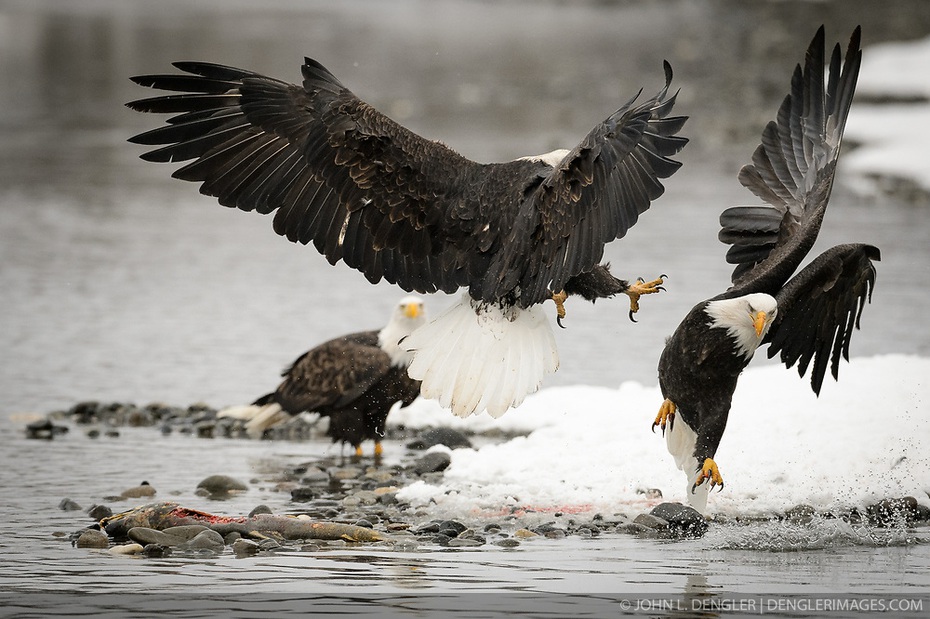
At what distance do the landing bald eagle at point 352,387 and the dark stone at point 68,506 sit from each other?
1.97 metres

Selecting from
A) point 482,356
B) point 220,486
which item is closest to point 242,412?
point 220,486

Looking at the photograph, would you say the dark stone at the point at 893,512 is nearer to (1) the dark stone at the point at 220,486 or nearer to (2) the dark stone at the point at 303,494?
(2) the dark stone at the point at 303,494

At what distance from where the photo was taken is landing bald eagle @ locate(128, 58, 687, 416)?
680 cm

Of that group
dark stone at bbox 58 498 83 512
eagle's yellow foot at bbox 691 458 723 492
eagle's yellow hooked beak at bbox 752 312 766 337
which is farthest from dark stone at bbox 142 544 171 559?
eagle's yellow hooked beak at bbox 752 312 766 337

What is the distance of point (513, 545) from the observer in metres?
6.41

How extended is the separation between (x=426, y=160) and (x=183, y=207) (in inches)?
495

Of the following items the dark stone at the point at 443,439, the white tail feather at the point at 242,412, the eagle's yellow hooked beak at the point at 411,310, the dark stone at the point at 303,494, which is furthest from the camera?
the white tail feather at the point at 242,412

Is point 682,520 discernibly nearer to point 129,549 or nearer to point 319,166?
point 319,166

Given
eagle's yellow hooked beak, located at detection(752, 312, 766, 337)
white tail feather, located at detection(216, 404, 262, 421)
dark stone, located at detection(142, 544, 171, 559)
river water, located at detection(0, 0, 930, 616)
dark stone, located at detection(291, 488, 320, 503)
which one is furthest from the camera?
white tail feather, located at detection(216, 404, 262, 421)

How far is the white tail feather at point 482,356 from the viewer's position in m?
Answer: 6.91

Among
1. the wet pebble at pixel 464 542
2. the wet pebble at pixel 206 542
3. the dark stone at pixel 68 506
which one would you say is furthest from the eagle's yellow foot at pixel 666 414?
the dark stone at pixel 68 506

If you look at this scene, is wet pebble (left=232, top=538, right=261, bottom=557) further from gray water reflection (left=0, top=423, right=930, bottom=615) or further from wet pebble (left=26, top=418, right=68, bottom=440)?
wet pebble (left=26, top=418, right=68, bottom=440)

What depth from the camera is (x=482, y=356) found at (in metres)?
6.98

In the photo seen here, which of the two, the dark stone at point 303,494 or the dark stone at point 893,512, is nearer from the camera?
the dark stone at point 893,512
